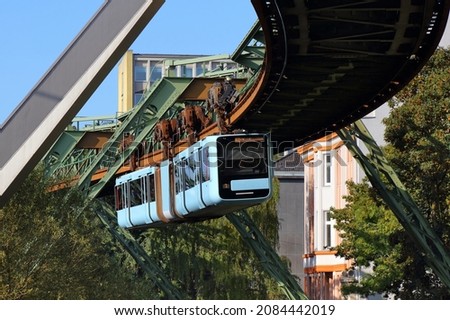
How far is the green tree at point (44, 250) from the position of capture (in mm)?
24344

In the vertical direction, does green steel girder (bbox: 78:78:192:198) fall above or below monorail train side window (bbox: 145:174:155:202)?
above

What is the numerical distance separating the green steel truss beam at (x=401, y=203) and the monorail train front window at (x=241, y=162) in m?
6.81

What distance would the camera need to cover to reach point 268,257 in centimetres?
4400

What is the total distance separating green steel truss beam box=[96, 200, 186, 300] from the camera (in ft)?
156

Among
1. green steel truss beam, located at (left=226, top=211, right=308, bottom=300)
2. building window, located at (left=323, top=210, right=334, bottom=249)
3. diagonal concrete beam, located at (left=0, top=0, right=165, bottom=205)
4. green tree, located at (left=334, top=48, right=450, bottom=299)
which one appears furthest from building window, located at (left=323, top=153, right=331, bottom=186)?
diagonal concrete beam, located at (left=0, top=0, right=165, bottom=205)

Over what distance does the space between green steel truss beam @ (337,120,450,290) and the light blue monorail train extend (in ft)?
14.7

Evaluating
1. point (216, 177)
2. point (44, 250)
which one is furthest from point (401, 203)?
point (44, 250)

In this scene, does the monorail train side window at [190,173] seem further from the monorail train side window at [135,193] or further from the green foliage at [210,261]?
the green foliage at [210,261]

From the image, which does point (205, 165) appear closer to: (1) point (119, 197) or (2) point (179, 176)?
(2) point (179, 176)

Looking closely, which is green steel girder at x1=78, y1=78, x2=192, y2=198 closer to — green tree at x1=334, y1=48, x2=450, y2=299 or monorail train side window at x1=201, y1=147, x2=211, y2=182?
green tree at x1=334, y1=48, x2=450, y2=299

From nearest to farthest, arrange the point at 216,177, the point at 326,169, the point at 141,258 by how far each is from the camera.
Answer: the point at 216,177 → the point at 141,258 → the point at 326,169

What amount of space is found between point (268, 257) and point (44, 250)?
1931cm
